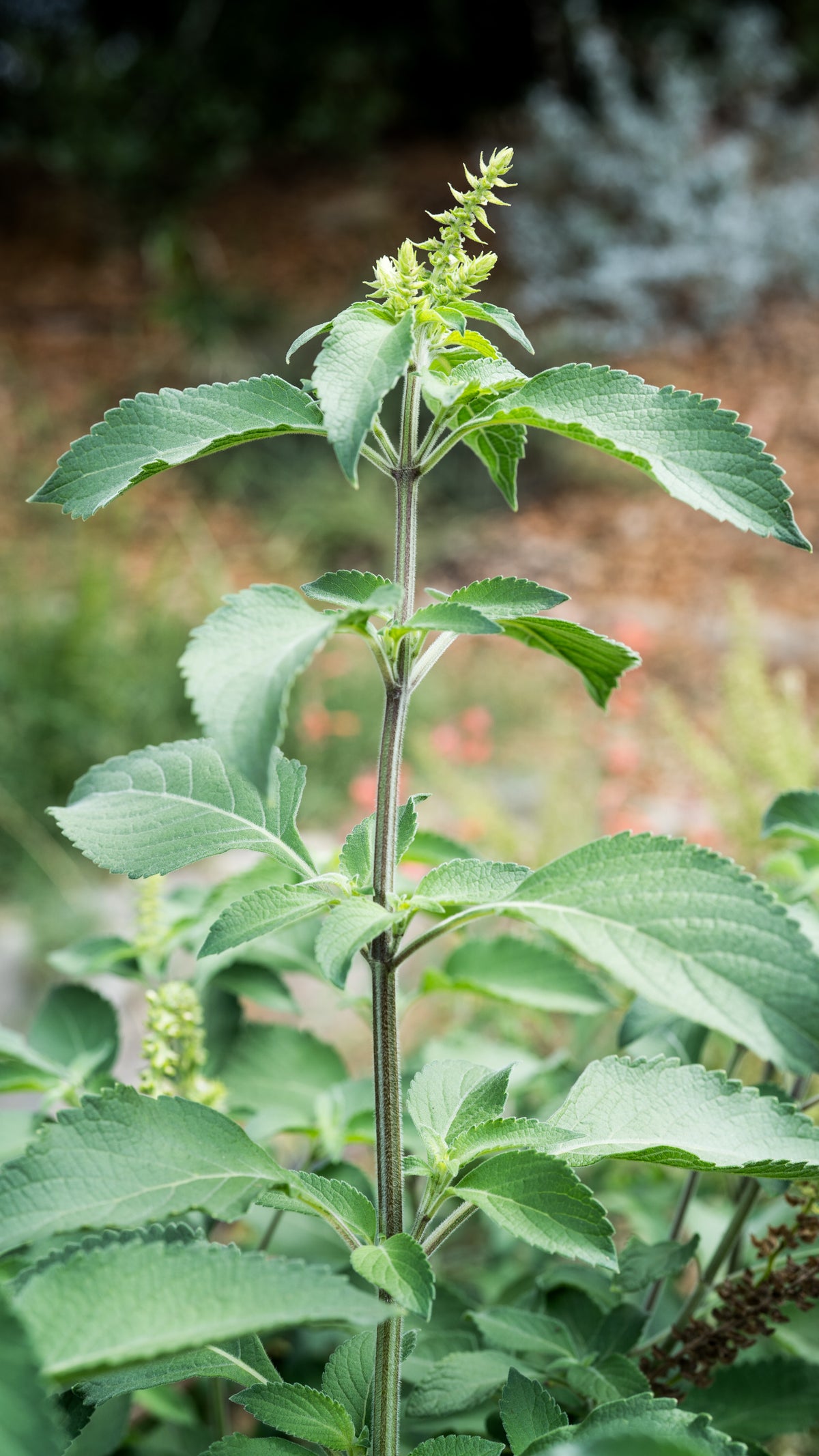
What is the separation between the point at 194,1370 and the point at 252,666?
38 cm

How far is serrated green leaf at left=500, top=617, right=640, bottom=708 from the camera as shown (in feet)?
1.85

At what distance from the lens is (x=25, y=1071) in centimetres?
83

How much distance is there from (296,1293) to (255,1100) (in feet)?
1.59

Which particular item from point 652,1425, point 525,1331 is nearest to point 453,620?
point 652,1425

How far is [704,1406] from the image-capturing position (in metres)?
0.75

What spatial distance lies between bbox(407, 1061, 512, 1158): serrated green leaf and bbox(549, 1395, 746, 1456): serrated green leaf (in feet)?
0.48

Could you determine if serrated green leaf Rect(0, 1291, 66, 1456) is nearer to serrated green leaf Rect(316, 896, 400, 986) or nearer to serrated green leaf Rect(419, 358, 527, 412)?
serrated green leaf Rect(316, 896, 400, 986)

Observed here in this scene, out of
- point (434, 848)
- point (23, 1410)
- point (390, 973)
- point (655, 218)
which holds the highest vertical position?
point (655, 218)

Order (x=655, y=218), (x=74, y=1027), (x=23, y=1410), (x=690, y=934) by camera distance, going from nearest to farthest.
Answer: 1. (x=23, y=1410)
2. (x=690, y=934)
3. (x=74, y=1027)
4. (x=655, y=218)

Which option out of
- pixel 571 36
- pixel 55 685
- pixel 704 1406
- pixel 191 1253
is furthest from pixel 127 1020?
pixel 571 36

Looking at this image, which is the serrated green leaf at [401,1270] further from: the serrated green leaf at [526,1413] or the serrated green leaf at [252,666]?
the serrated green leaf at [252,666]

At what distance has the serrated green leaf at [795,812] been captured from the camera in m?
0.80

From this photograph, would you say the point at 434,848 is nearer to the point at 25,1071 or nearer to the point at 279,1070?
the point at 279,1070

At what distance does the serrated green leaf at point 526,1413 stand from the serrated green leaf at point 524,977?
0.27 m
